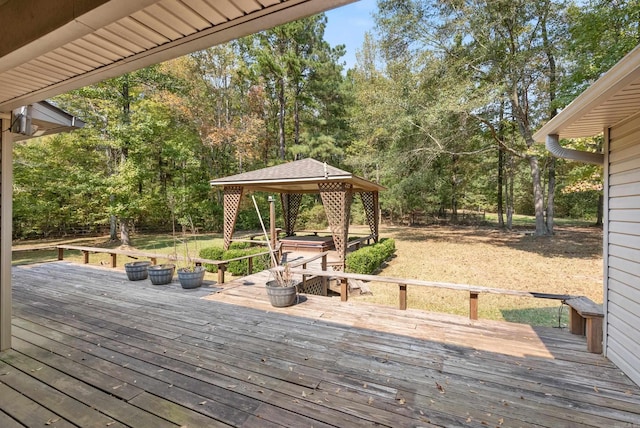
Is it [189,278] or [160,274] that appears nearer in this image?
[189,278]

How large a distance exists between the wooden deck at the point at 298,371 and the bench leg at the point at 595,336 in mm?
98

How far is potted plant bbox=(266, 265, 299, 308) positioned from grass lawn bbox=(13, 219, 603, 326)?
9.22 ft

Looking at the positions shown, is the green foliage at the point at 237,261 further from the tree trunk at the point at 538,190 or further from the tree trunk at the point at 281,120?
the tree trunk at the point at 538,190

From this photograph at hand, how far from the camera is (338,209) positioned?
27.9 feet

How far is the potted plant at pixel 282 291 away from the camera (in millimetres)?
4504

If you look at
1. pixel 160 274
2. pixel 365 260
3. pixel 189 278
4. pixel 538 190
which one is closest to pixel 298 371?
pixel 189 278

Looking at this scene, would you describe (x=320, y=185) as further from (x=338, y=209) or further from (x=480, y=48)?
(x=480, y=48)

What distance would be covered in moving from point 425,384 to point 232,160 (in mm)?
20074

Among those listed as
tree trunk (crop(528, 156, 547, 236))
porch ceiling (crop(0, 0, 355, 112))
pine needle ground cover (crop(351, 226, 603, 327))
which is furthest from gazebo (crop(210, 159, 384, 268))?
tree trunk (crop(528, 156, 547, 236))

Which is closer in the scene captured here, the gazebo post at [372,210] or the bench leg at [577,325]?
the bench leg at [577,325]

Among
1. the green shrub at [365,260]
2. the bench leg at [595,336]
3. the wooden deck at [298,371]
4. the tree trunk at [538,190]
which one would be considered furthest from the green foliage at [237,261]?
the tree trunk at [538,190]

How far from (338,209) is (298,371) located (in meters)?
6.01

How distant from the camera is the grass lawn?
250 inches

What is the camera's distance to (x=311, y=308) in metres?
4.52
